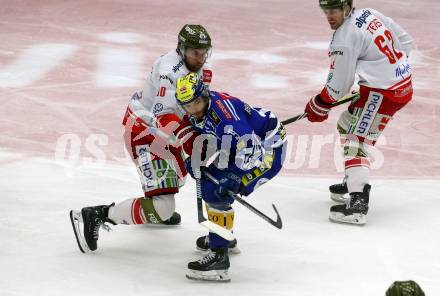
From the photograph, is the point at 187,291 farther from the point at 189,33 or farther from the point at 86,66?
the point at 86,66

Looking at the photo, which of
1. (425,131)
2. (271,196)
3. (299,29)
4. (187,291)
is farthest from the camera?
(299,29)

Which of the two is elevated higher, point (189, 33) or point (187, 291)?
point (189, 33)

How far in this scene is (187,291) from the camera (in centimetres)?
462

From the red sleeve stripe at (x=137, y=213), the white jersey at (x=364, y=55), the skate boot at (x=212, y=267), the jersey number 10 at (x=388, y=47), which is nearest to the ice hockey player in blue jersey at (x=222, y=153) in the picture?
the skate boot at (x=212, y=267)

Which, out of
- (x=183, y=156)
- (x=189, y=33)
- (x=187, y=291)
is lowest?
(x=187, y=291)

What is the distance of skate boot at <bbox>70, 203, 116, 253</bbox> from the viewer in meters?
5.07

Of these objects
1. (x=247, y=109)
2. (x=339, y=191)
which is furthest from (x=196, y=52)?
(x=339, y=191)

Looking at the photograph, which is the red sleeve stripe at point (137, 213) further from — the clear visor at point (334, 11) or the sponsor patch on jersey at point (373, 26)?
the sponsor patch on jersey at point (373, 26)

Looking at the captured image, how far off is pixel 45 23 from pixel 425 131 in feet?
15.9

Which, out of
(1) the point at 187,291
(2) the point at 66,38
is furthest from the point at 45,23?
(1) the point at 187,291

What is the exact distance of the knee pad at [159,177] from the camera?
4.97 m

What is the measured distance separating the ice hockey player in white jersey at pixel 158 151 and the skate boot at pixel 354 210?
1101 mm

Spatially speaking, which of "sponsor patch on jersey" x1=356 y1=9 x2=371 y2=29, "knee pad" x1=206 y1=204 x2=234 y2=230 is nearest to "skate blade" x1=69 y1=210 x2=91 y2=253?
"knee pad" x1=206 y1=204 x2=234 y2=230

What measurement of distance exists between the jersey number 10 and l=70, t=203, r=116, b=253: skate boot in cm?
193
